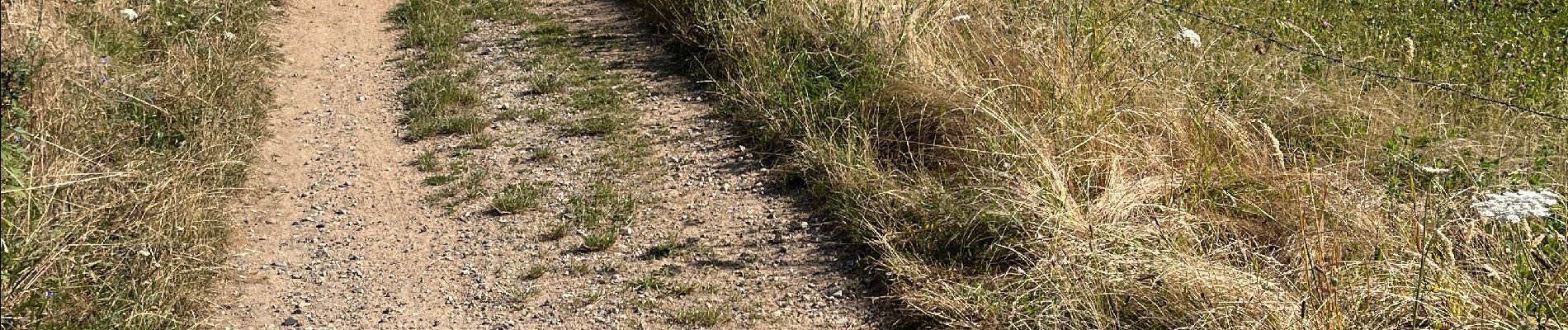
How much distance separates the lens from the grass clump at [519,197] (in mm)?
5719

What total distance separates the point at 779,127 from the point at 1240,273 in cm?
260

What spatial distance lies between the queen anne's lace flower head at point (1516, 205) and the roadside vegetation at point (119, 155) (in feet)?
13.8

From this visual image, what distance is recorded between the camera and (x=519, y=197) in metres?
5.80

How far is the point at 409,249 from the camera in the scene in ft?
17.6

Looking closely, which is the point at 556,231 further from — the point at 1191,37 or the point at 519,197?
the point at 1191,37

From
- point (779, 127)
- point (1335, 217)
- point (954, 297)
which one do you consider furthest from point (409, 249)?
point (1335, 217)

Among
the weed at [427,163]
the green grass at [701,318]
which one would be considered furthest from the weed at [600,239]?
the weed at [427,163]

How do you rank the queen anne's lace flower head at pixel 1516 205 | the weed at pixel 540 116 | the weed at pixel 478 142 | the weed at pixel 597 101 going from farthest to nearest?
the weed at pixel 597 101 → the weed at pixel 540 116 → the weed at pixel 478 142 → the queen anne's lace flower head at pixel 1516 205

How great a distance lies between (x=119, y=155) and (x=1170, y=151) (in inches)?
164

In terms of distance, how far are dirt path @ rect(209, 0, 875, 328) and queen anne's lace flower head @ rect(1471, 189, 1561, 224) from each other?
2.04m

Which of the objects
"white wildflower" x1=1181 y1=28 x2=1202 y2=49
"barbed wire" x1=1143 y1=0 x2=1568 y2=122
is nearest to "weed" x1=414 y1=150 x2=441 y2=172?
"white wildflower" x1=1181 y1=28 x2=1202 y2=49

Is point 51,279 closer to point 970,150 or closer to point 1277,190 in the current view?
point 970,150

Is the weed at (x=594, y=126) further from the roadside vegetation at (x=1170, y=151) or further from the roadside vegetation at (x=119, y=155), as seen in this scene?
the roadside vegetation at (x=119, y=155)

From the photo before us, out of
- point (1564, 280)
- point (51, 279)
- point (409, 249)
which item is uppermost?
point (1564, 280)
